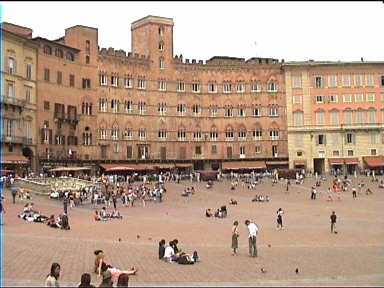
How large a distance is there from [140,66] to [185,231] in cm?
5030

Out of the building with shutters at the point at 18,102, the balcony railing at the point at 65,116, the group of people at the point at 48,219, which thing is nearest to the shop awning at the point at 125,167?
the balcony railing at the point at 65,116

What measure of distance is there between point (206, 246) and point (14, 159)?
38329 millimetres

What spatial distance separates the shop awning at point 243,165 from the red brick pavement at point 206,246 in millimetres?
32202

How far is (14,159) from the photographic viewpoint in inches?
2323

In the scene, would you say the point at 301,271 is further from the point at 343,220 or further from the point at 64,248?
the point at 343,220

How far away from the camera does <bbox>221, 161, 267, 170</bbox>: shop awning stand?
79.6 metres

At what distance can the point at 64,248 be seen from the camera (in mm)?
23969

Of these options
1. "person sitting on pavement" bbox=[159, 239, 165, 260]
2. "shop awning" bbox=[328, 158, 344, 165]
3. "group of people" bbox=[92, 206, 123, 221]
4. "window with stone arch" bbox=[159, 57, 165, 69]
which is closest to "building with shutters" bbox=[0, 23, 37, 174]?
"window with stone arch" bbox=[159, 57, 165, 69]

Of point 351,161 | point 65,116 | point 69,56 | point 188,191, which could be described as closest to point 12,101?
point 65,116

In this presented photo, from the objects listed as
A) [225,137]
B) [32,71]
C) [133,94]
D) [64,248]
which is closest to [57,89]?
[32,71]

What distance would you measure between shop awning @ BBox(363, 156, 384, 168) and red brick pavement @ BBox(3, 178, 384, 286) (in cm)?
3271

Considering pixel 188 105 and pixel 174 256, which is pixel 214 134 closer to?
pixel 188 105

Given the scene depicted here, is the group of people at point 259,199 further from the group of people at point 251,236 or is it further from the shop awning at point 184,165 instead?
the group of people at point 251,236

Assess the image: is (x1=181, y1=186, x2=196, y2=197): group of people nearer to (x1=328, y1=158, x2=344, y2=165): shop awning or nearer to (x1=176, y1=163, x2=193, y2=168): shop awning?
(x1=176, y1=163, x2=193, y2=168): shop awning
